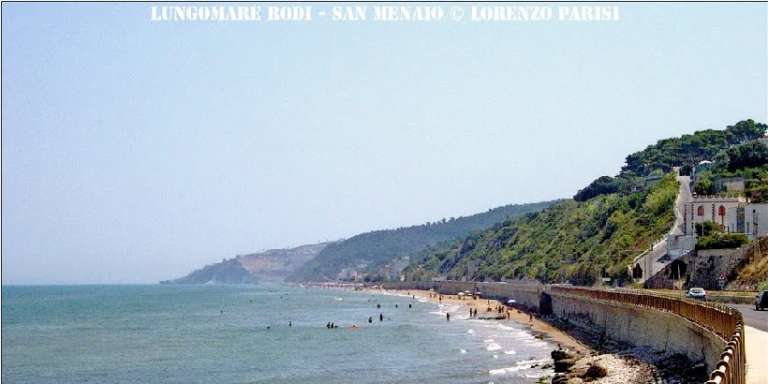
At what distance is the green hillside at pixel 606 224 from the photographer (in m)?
95.7

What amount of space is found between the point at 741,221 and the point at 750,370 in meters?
58.2

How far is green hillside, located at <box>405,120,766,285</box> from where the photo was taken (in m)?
95.7

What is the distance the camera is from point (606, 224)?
117m

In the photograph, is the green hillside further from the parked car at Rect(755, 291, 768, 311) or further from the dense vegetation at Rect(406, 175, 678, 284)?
the parked car at Rect(755, 291, 768, 311)

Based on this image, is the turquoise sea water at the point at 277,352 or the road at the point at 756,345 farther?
the turquoise sea water at the point at 277,352

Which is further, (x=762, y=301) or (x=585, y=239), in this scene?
(x=585, y=239)

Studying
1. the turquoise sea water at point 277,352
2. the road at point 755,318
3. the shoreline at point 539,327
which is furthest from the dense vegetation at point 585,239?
the road at point 755,318

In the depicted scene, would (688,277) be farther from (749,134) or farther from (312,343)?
(749,134)

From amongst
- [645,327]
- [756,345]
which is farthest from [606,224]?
[756,345]

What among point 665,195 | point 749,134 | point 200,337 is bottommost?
point 200,337

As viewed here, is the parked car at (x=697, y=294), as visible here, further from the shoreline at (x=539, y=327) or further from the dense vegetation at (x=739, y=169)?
the dense vegetation at (x=739, y=169)

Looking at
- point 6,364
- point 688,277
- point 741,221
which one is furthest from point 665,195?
point 6,364

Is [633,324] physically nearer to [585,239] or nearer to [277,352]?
[277,352]

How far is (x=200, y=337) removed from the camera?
78000mm
